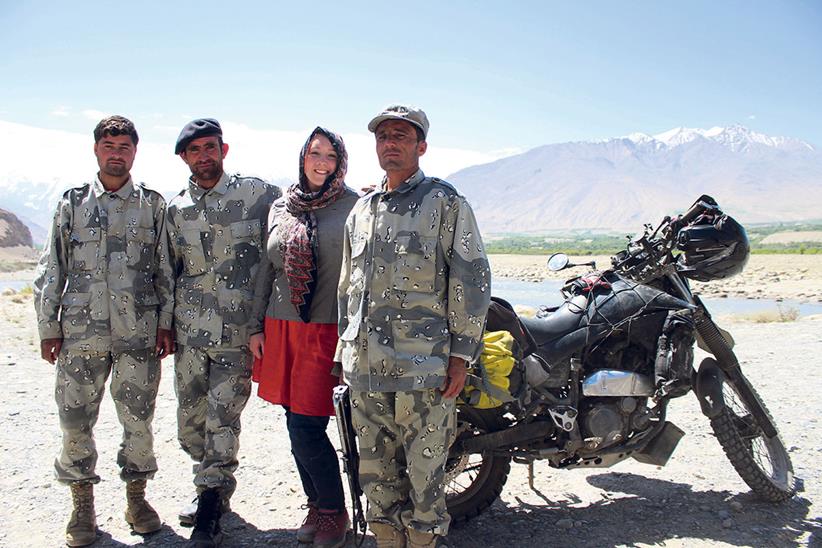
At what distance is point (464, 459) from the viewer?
3.72 m

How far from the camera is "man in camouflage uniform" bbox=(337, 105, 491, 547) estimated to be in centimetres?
297

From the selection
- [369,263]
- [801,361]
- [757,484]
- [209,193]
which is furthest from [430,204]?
[801,361]

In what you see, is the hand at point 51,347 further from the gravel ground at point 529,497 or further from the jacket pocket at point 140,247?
the gravel ground at point 529,497

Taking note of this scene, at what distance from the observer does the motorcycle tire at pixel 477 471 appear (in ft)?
12.1

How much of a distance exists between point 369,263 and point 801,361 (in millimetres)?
6795

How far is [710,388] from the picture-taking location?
13.2ft

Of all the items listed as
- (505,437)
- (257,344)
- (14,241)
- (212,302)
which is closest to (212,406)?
(257,344)

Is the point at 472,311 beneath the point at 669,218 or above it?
beneath

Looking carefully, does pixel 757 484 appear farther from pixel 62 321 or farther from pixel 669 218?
pixel 62 321

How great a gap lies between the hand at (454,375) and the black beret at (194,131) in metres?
1.87

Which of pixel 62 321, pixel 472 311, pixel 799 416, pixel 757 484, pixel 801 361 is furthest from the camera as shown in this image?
pixel 801 361

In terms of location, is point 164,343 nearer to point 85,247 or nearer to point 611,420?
point 85,247

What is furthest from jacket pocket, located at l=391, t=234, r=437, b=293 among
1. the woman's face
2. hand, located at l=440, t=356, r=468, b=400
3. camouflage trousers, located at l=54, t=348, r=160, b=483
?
camouflage trousers, located at l=54, t=348, r=160, b=483

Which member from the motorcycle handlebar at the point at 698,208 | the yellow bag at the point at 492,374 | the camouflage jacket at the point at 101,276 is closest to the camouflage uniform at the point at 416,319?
the yellow bag at the point at 492,374
